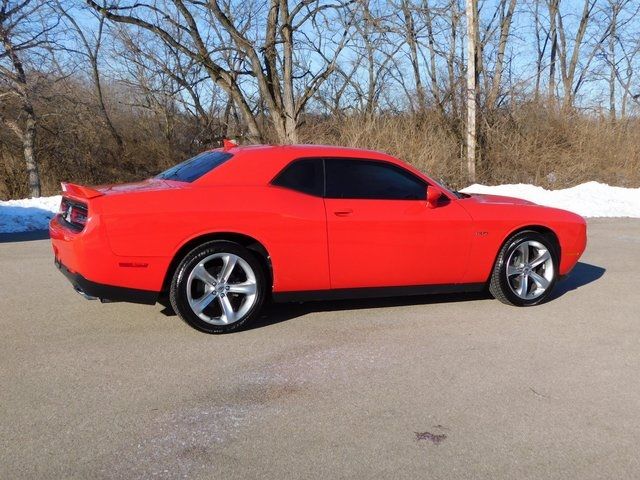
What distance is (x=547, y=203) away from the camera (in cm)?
1552

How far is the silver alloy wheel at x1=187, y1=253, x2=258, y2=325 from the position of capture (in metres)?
4.88

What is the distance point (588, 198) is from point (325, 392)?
13.9 metres

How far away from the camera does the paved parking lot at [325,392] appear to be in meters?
3.07

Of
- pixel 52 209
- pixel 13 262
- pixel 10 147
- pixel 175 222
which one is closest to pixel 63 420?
pixel 175 222

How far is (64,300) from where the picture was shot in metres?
5.94

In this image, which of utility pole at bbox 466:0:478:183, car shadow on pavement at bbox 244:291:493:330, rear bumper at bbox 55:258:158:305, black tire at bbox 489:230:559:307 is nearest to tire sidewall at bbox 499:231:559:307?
black tire at bbox 489:230:559:307

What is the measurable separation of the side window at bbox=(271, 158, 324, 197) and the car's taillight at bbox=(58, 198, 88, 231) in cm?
152

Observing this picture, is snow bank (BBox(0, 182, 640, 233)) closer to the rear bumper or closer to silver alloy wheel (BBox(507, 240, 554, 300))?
the rear bumper

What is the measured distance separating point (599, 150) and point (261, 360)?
67.5 ft

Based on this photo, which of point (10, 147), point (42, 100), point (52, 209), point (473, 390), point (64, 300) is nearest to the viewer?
point (473, 390)

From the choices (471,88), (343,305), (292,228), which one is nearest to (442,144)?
(471,88)

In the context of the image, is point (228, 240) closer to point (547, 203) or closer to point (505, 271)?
point (505, 271)

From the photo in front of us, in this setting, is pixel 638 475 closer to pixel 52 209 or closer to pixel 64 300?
pixel 64 300

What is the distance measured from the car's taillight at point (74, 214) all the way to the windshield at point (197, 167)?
2.83 ft
